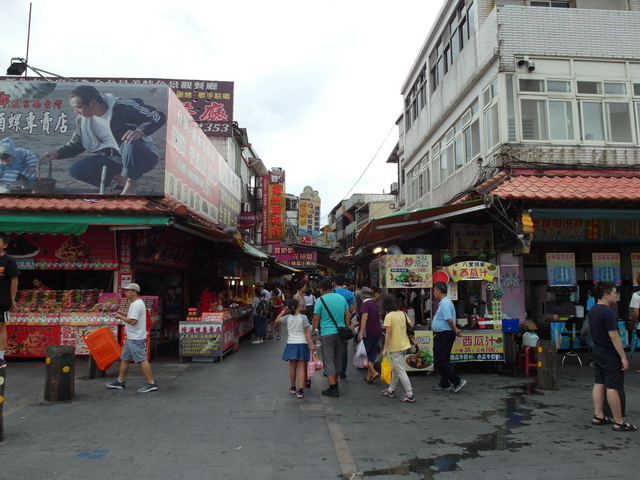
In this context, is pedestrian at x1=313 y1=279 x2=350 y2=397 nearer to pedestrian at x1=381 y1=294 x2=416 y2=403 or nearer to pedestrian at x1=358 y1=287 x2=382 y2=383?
pedestrian at x1=381 y1=294 x2=416 y2=403

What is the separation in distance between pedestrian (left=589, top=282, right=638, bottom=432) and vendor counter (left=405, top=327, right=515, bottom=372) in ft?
10.6

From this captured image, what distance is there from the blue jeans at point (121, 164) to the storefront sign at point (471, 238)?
718 cm

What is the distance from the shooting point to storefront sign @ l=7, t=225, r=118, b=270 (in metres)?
10.3

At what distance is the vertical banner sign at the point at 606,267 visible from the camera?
10.8 meters

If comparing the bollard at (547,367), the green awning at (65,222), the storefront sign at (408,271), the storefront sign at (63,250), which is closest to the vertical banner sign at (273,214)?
the storefront sign at (63,250)

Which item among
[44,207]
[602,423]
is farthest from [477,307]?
[44,207]

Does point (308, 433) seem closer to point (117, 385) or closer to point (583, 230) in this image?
point (117, 385)

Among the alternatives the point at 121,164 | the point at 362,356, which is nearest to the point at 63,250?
the point at 121,164

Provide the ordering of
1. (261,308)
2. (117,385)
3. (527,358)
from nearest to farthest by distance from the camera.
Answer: (117,385), (527,358), (261,308)

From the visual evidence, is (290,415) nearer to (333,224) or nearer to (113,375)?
(113,375)

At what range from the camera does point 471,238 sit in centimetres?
1040

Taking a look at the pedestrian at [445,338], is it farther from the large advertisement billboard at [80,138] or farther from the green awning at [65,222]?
the large advertisement billboard at [80,138]

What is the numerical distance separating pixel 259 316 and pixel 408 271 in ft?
21.1

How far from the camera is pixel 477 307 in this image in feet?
31.7
